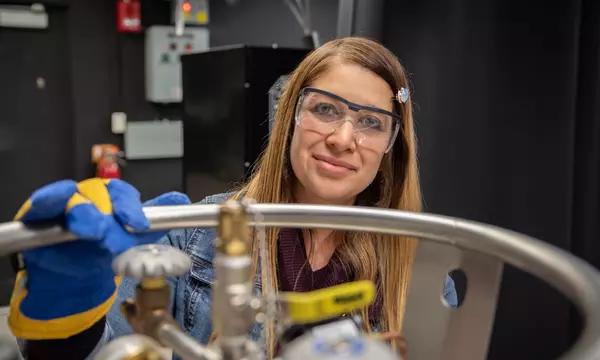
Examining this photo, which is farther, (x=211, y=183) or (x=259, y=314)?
(x=211, y=183)

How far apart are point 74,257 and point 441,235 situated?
1.15ft

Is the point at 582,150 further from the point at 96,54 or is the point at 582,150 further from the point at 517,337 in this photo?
the point at 96,54

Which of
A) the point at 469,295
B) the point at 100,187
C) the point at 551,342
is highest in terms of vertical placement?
the point at 100,187

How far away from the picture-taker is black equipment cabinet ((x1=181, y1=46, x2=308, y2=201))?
→ 2.12 meters

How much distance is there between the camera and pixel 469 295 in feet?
2.00

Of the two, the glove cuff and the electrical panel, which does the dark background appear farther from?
the electrical panel

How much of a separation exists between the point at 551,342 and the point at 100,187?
1.59 metres

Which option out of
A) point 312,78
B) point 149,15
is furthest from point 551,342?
point 149,15

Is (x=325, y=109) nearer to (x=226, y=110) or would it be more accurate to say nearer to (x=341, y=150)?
(x=341, y=150)

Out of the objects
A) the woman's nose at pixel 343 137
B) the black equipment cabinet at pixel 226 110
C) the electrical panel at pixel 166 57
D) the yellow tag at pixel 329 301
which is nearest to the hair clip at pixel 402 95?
the woman's nose at pixel 343 137

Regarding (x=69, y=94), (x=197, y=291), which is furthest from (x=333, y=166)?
(x=69, y=94)

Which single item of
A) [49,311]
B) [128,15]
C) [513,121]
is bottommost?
[49,311]

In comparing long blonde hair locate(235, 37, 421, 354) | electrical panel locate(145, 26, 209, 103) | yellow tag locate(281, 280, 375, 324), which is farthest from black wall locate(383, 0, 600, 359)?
electrical panel locate(145, 26, 209, 103)

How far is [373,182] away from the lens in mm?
1041
